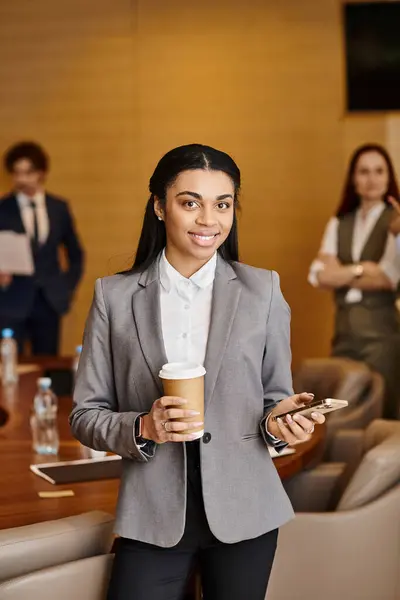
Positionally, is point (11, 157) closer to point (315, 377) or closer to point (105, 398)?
point (315, 377)

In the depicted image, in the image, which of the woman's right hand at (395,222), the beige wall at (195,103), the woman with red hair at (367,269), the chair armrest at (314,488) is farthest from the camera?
the beige wall at (195,103)

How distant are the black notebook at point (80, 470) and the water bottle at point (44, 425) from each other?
0.60 ft

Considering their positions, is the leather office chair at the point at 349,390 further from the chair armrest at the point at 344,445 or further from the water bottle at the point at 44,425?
the water bottle at the point at 44,425

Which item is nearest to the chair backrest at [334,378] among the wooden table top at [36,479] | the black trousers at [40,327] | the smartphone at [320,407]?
the wooden table top at [36,479]

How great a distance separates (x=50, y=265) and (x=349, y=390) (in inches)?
122

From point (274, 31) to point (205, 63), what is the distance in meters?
0.62

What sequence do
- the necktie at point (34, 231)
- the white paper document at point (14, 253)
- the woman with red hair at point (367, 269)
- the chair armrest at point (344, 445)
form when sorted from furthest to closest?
the necktie at point (34, 231)
the white paper document at point (14, 253)
the woman with red hair at point (367, 269)
the chair armrest at point (344, 445)

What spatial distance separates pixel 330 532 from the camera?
8.71ft

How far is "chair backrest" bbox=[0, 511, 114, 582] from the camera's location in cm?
211

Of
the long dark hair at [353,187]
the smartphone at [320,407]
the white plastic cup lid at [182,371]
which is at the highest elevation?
the long dark hair at [353,187]

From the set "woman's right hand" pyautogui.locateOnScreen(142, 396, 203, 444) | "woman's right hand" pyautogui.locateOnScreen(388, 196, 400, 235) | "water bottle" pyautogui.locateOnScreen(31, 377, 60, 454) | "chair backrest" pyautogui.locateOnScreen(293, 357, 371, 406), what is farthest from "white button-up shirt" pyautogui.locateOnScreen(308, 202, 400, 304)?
"woman's right hand" pyautogui.locateOnScreen(142, 396, 203, 444)

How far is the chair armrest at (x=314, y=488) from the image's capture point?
3.29m

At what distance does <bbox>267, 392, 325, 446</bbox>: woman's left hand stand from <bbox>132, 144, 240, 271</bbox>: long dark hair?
1.23 ft

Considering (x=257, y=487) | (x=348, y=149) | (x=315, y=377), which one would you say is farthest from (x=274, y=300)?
(x=348, y=149)
